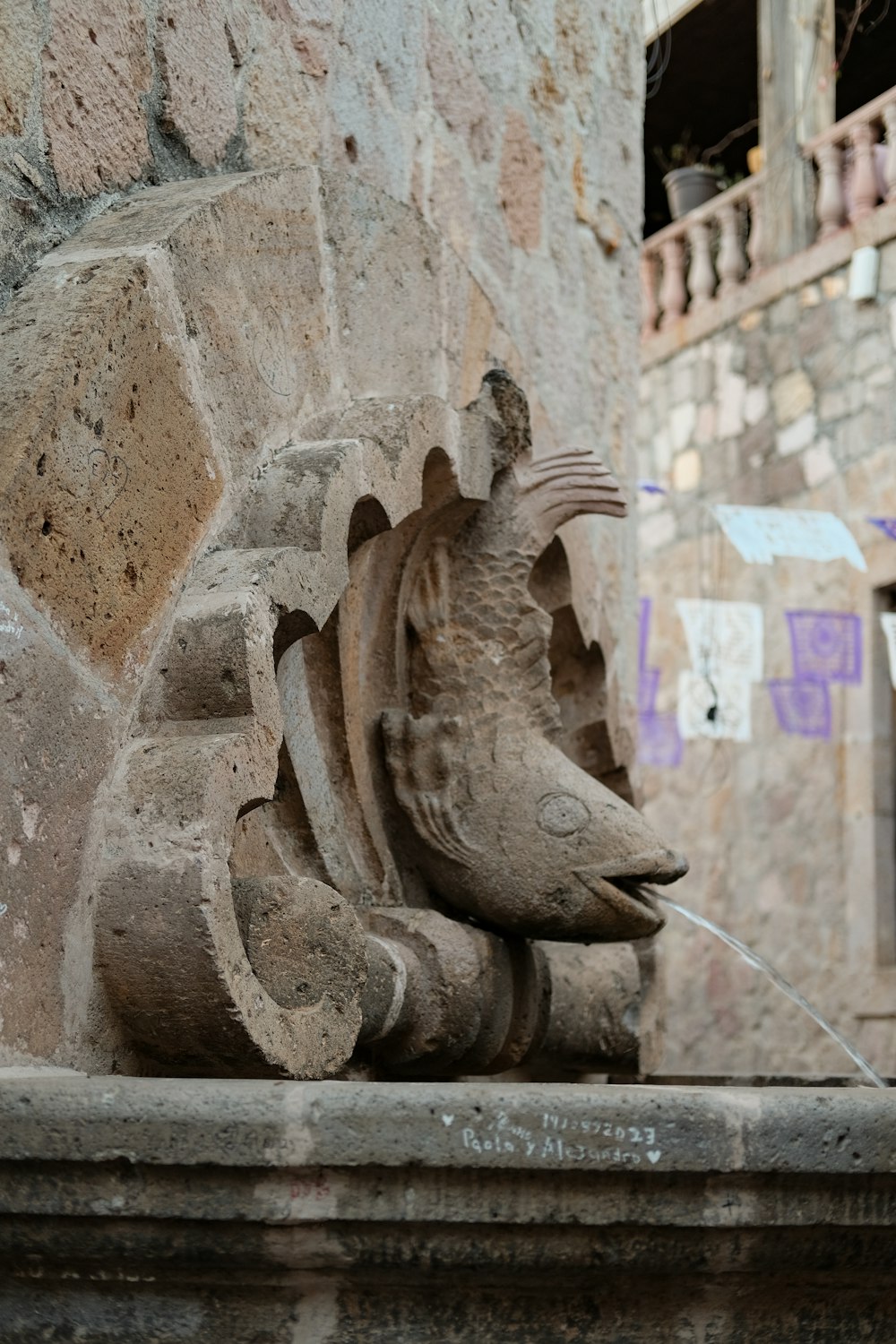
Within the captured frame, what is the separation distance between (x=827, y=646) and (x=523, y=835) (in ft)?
19.3

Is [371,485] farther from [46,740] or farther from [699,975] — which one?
[699,975]

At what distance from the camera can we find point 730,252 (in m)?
8.83

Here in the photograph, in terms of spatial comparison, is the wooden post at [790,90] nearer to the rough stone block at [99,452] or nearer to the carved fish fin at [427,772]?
the carved fish fin at [427,772]

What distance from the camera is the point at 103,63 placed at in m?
1.79

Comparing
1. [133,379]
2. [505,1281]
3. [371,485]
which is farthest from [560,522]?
[505,1281]

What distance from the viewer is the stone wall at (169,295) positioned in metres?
1.48

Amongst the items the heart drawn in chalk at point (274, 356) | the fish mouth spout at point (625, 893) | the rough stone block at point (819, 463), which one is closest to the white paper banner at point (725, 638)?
the rough stone block at point (819, 463)

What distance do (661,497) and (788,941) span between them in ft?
8.02

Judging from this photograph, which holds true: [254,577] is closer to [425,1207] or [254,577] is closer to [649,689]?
[425,1207]

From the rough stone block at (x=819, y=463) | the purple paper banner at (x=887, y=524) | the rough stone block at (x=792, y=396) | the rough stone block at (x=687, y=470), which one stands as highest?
the rough stone block at (x=792, y=396)

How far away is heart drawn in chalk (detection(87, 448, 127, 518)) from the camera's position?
61.4 inches

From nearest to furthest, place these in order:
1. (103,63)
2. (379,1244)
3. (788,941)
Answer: (379,1244) < (103,63) < (788,941)

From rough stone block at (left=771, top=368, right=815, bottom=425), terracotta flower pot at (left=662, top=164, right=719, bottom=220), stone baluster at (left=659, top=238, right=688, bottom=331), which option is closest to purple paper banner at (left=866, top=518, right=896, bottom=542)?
rough stone block at (left=771, top=368, right=815, bottom=425)

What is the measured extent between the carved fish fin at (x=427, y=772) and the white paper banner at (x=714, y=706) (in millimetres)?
5840
